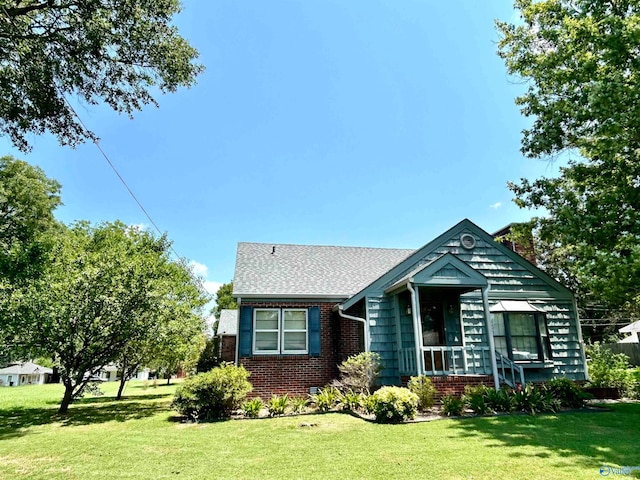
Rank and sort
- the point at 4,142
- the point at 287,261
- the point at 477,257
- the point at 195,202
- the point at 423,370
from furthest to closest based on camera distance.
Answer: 1. the point at 195,202
2. the point at 287,261
3. the point at 477,257
4. the point at 423,370
5. the point at 4,142

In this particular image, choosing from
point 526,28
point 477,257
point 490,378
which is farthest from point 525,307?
point 526,28

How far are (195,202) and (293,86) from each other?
7233 mm

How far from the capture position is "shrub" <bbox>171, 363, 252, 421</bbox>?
10.0 metres

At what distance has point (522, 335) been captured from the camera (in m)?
12.5

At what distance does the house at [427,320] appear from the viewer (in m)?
11.6

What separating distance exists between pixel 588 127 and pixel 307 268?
1078 cm

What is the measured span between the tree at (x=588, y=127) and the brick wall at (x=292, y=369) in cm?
765

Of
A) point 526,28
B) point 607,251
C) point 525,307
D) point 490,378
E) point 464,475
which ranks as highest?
point 526,28

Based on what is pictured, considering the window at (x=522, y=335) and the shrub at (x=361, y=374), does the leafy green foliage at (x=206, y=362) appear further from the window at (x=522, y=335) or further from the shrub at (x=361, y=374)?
the window at (x=522, y=335)

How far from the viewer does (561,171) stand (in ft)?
43.8

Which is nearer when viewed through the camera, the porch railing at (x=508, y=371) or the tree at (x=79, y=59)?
the tree at (x=79, y=59)

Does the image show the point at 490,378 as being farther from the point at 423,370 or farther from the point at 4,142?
the point at 4,142

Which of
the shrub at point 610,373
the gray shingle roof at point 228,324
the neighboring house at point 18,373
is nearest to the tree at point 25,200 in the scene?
the gray shingle roof at point 228,324

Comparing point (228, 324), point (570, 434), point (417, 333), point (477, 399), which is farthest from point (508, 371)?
point (228, 324)
